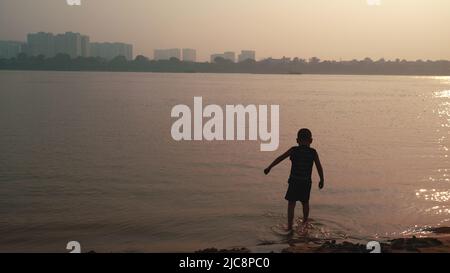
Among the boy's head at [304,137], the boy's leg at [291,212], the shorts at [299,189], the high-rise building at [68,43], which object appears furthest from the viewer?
the high-rise building at [68,43]

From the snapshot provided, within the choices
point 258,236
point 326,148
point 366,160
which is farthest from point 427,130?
point 258,236

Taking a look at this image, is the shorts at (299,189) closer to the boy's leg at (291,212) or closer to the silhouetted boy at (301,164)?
the silhouetted boy at (301,164)

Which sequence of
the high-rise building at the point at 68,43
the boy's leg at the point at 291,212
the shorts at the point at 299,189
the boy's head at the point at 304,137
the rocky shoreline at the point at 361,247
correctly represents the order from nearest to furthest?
the rocky shoreline at the point at 361,247
the boy's head at the point at 304,137
the shorts at the point at 299,189
the boy's leg at the point at 291,212
the high-rise building at the point at 68,43

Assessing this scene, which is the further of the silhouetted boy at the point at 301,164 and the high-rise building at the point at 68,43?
the high-rise building at the point at 68,43

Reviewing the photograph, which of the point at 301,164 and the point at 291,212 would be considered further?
the point at 291,212

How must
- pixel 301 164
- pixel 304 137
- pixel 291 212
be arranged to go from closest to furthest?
pixel 304 137, pixel 301 164, pixel 291 212

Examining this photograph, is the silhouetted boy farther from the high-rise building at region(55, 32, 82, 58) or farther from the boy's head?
the high-rise building at region(55, 32, 82, 58)

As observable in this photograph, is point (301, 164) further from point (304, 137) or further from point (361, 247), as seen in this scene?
point (361, 247)

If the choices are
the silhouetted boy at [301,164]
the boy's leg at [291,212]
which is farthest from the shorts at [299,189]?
the boy's leg at [291,212]

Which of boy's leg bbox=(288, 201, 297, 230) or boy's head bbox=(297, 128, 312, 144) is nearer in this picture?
boy's head bbox=(297, 128, 312, 144)

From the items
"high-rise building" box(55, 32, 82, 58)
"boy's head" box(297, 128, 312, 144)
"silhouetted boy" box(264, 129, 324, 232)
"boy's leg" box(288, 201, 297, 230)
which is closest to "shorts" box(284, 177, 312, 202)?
"silhouetted boy" box(264, 129, 324, 232)

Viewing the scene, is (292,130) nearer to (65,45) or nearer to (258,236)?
(258,236)

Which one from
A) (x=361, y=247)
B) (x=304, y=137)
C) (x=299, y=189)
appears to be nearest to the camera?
(x=361, y=247)

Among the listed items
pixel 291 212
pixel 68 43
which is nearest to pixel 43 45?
pixel 68 43
